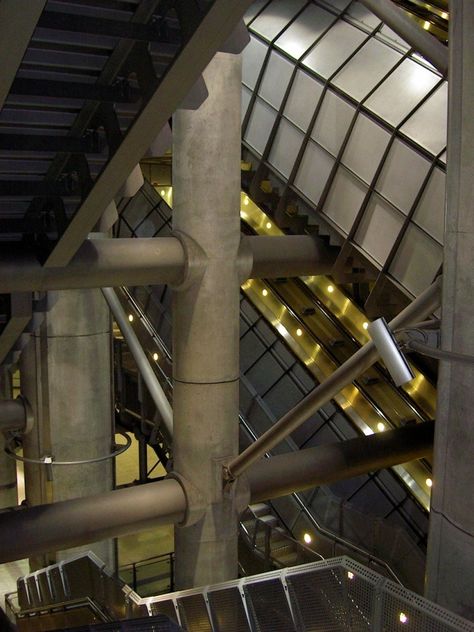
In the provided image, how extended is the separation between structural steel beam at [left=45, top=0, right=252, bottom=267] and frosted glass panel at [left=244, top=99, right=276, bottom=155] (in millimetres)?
7079

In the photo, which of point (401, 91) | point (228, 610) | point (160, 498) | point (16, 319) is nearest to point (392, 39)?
point (401, 91)

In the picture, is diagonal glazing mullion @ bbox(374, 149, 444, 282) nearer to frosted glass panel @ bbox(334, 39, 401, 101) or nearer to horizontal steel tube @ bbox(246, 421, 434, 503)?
→ frosted glass panel @ bbox(334, 39, 401, 101)

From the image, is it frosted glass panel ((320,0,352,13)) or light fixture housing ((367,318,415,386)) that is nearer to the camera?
light fixture housing ((367,318,415,386))

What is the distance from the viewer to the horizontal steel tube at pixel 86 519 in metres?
10.0

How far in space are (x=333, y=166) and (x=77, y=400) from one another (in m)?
6.58

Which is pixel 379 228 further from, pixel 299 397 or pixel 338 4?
pixel 299 397

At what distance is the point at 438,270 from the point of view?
10.2 m

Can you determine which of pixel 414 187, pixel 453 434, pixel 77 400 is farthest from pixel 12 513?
pixel 414 187

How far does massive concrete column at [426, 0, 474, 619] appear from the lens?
21.0 ft

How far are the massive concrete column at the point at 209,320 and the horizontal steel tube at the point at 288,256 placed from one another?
2.56 feet

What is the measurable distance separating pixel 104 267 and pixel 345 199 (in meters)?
4.07

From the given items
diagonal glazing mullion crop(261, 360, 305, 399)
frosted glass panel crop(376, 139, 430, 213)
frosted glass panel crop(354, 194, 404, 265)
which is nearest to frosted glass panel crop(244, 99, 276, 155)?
frosted glass panel crop(354, 194, 404, 265)

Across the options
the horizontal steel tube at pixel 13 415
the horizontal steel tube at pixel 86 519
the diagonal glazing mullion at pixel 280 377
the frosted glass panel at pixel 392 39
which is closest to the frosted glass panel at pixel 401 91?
the frosted glass panel at pixel 392 39

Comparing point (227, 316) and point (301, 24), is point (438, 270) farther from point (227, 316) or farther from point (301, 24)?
point (301, 24)
